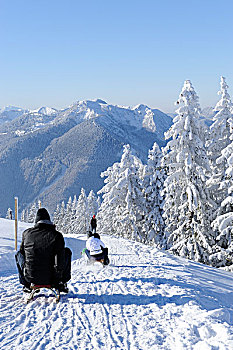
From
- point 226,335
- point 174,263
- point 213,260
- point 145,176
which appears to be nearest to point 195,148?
point 213,260

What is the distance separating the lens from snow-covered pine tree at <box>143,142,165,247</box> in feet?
92.4

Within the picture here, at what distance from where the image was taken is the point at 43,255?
19.4 ft

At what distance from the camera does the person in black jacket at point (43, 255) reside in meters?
5.90

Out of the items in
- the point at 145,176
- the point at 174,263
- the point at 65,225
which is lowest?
the point at 65,225

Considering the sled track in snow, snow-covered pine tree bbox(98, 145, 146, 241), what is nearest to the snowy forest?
snow-covered pine tree bbox(98, 145, 146, 241)

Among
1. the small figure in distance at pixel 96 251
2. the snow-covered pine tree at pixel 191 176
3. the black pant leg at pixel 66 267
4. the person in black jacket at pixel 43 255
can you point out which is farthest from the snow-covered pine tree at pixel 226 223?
the person in black jacket at pixel 43 255

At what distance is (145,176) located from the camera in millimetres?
30594

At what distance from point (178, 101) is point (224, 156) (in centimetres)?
478

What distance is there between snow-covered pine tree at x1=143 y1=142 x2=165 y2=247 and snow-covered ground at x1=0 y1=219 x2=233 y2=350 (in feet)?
62.4

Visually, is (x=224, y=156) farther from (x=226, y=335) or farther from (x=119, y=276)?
(x=226, y=335)

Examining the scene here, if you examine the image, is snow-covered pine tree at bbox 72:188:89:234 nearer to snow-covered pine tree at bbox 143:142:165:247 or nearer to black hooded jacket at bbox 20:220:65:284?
snow-covered pine tree at bbox 143:142:165:247

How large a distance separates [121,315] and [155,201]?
23181 millimetres

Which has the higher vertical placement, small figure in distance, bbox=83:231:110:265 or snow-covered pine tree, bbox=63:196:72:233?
small figure in distance, bbox=83:231:110:265

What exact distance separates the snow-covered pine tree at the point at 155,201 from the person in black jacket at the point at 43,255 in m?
22.2
